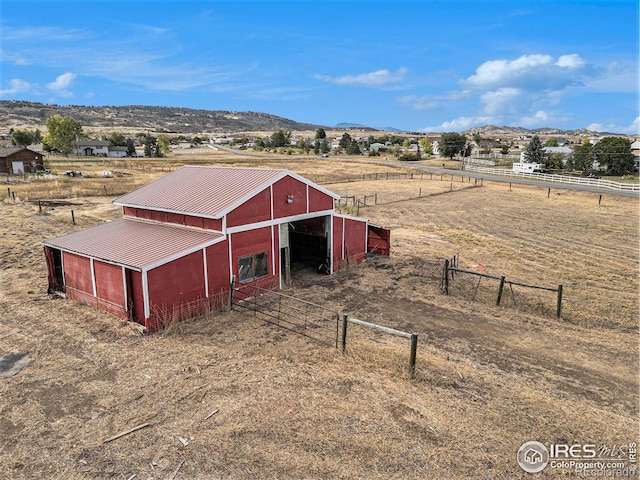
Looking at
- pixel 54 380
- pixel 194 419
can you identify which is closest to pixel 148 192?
pixel 54 380

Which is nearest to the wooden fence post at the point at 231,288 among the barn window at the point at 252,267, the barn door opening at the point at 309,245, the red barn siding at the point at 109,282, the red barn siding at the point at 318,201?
the barn window at the point at 252,267

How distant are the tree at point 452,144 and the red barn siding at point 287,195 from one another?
96.9 metres

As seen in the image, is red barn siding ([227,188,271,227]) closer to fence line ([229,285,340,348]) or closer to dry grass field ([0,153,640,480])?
fence line ([229,285,340,348])

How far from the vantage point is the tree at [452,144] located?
357 feet

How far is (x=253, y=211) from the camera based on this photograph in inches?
699

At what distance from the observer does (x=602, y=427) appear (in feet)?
31.5

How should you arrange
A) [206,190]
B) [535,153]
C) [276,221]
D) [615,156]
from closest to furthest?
1. [276,221]
2. [206,190]
3. [615,156]
4. [535,153]

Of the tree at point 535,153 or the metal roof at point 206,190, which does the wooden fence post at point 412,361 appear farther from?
the tree at point 535,153

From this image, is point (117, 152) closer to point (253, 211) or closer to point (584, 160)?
point (584, 160)

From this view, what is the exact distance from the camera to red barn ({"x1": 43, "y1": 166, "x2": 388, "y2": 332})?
14.6m

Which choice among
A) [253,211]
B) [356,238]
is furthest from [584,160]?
[253,211]

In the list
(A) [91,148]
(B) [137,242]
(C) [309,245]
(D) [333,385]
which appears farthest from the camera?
(A) [91,148]

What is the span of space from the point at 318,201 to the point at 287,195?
2.30 metres

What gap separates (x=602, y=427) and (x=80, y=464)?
35.6 ft
